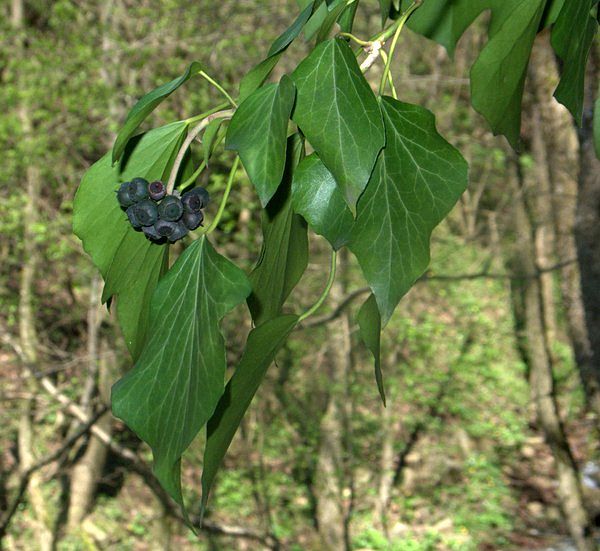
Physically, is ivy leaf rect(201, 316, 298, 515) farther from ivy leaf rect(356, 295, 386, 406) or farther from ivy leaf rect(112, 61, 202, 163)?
ivy leaf rect(112, 61, 202, 163)

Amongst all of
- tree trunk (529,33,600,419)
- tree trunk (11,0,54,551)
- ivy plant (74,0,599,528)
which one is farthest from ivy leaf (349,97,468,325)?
tree trunk (529,33,600,419)

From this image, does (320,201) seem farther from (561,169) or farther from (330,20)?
(561,169)

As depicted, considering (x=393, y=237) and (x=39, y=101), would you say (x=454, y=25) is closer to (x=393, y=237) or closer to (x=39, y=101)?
(x=393, y=237)

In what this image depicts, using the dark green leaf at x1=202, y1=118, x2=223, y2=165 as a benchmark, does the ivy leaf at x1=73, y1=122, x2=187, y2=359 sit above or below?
below

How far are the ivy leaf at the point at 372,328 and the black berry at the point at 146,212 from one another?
0.54ft

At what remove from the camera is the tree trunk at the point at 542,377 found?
23.2 feet

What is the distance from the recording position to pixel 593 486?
27.4ft

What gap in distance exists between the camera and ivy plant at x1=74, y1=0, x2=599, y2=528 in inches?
21.6

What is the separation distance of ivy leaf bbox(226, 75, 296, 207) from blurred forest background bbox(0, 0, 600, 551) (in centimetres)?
Result: 457

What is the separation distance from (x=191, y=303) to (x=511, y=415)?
9.19 metres

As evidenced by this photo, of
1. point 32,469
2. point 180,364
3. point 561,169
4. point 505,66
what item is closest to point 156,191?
point 180,364

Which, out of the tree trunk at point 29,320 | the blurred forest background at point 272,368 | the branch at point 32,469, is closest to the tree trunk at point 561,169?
the blurred forest background at point 272,368

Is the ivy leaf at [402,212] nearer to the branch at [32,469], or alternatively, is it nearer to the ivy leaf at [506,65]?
the ivy leaf at [506,65]

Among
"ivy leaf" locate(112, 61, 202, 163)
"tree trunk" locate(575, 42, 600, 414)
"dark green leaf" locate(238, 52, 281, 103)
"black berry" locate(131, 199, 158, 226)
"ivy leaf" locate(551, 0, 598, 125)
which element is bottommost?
"black berry" locate(131, 199, 158, 226)
